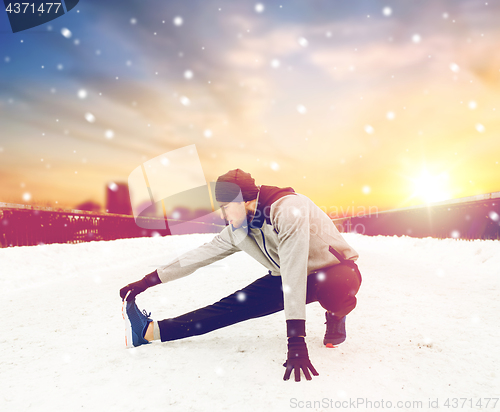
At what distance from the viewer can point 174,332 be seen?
2602 mm

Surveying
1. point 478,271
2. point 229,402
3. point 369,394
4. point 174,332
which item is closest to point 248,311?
point 174,332

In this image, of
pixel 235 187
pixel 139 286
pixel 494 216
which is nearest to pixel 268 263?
pixel 235 187

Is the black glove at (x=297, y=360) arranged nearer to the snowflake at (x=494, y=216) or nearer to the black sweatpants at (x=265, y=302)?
the black sweatpants at (x=265, y=302)

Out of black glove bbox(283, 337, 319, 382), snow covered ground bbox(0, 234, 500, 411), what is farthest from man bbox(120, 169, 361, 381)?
black glove bbox(283, 337, 319, 382)

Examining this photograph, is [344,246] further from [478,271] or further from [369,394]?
[478,271]

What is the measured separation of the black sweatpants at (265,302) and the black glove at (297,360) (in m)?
0.55

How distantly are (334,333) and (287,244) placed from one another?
90 centimetres

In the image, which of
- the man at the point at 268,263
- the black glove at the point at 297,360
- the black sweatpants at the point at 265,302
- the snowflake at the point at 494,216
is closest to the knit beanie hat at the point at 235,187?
the man at the point at 268,263

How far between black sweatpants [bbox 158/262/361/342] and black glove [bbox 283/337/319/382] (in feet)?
1.81

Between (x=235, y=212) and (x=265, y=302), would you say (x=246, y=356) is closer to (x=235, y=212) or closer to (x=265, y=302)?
(x=265, y=302)

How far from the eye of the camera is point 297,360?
6.66 feet

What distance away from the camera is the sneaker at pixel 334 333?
2.54 metres

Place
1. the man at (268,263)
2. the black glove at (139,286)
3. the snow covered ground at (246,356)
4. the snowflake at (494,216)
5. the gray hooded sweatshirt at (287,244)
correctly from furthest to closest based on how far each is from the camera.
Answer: the snowflake at (494,216), the black glove at (139,286), the man at (268,263), the gray hooded sweatshirt at (287,244), the snow covered ground at (246,356)

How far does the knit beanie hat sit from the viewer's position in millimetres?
2512
